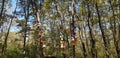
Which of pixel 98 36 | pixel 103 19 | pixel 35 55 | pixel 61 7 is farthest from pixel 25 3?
pixel 98 36

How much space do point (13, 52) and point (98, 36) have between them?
17.3 meters

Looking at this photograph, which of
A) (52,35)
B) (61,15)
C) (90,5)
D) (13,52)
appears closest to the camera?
(13,52)

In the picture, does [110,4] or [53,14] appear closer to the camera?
[110,4]

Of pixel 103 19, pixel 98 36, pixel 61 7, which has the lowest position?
pixel 98 36

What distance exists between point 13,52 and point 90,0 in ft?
33.7

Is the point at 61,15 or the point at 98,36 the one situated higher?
the point at 61,15

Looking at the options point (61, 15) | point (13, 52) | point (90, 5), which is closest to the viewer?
point (13, 52)

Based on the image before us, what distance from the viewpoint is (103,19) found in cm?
2858

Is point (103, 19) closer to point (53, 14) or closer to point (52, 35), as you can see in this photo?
point (53, 14)

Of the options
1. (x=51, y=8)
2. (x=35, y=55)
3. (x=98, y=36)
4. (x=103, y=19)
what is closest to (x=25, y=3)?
(x=51, y=8)

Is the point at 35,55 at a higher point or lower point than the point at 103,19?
lower

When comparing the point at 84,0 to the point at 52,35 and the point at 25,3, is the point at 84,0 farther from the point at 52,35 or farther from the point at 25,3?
the point at 52,35

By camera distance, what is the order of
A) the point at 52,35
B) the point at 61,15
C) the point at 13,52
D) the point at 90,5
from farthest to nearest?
the point at 52,35
the point at 61,15
the point at 90,5
the point at 13,52

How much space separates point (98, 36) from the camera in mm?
35906
